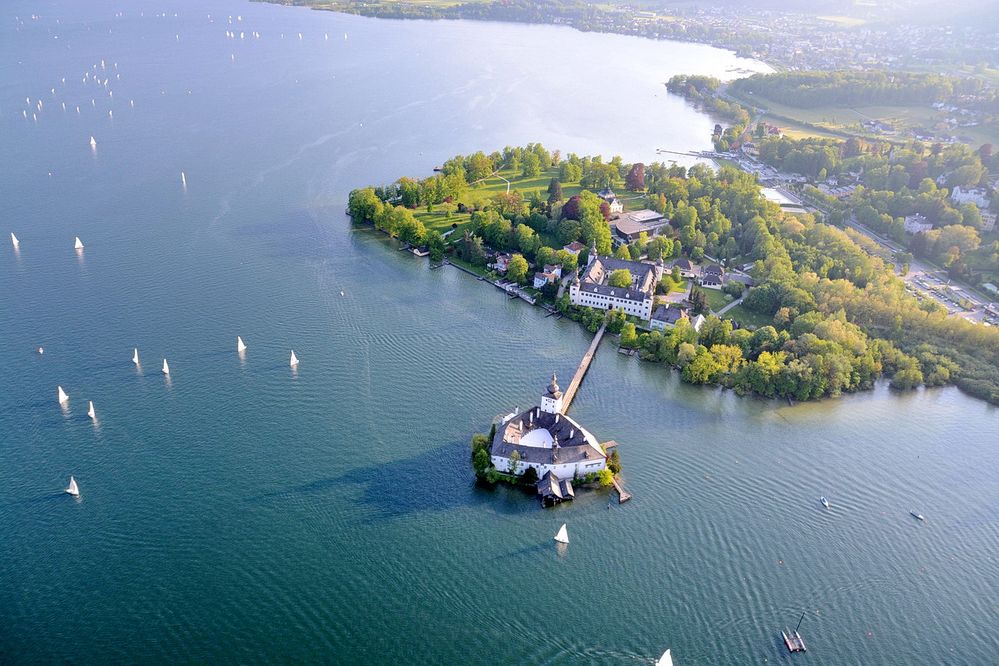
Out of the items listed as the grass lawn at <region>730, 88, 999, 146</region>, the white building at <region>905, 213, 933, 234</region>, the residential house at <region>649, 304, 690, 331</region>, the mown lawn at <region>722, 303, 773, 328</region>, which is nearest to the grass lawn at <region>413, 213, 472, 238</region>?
the residential house at <region>649, 304, 690, 331</region>

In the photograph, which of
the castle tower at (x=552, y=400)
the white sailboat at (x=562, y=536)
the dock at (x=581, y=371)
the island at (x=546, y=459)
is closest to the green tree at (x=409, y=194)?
the dock at (x=581, y=371)

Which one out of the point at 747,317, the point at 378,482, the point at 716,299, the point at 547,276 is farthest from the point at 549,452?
the point at 716,299

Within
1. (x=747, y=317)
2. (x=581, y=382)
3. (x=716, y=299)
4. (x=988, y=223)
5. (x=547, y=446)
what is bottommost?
(x=581, y=382)

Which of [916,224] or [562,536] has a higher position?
[916,224]

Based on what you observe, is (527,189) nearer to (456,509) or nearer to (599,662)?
(456,509)

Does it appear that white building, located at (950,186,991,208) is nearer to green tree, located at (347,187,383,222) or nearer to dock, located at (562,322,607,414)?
dock, located at (562,322,607,414)

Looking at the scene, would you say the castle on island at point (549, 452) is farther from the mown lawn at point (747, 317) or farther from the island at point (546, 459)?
the mown lawn at point (747, 317)

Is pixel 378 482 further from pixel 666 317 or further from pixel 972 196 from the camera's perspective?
pixel 972 196
